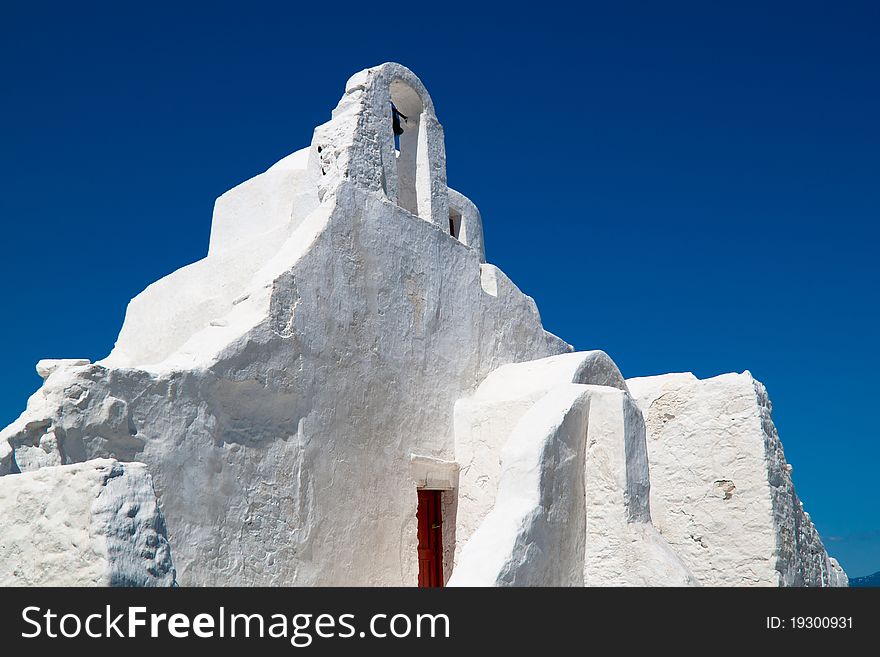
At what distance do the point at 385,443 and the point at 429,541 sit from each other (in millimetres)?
1181

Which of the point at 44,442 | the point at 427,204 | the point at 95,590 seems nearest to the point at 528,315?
the point at 427,204

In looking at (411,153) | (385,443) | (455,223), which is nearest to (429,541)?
(385,443)

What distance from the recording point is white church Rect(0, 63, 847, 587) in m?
5.71

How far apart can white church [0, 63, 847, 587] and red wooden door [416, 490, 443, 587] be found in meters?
0.02

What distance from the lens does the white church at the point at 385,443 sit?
5.71 metres

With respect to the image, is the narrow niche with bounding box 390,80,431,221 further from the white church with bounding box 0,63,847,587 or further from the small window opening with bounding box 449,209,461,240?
the small window opening with bounding box 449,209,461,240

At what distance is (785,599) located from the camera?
6309 millimetres

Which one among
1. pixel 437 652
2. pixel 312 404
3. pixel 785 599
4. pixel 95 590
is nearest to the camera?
pixel 95 590

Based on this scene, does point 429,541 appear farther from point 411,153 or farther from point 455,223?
point 455,223

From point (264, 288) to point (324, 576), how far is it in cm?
249

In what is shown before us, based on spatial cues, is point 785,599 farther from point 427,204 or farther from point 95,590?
point 427,204

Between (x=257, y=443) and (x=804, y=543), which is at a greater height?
(x=257, y=443)

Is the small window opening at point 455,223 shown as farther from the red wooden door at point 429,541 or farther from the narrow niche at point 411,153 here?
the red wooden door at point 429,541

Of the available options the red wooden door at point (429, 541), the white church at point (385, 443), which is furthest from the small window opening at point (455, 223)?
the red wooden door at point (429, 541)
